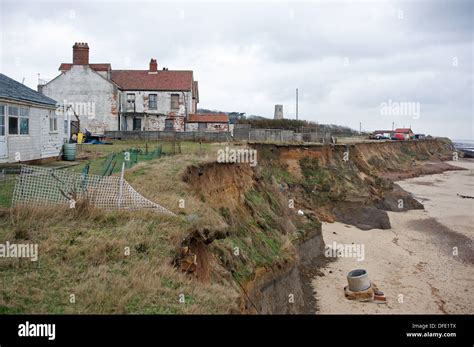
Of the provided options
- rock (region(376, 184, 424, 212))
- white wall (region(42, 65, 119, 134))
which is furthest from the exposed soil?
white wall (region(42, 65, 119, 134))

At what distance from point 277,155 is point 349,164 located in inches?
425

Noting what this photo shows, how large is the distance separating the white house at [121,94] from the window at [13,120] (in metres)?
27.3

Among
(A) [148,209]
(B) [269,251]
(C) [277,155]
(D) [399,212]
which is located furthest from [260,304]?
(D) [399,212]

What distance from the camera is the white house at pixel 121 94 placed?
45625 mm

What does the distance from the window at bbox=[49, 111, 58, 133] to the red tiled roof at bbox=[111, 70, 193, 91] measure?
25.3 m

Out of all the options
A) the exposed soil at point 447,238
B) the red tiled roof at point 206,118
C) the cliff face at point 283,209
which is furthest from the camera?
the red tiled roof at point 206,118

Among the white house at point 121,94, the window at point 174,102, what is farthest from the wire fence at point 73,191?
the window at point 174,102

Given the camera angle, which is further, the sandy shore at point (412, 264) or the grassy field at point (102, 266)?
the sandy shore at point (412, 264)

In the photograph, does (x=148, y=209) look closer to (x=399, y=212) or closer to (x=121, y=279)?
(x=121, y=279)

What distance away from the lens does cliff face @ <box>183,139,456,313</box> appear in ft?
45.7

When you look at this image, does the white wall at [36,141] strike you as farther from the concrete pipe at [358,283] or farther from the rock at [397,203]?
the rock at [397,203]

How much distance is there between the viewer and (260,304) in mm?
13523

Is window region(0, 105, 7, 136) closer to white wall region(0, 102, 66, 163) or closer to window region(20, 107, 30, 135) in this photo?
white wall region(0, 102, 66, 163)

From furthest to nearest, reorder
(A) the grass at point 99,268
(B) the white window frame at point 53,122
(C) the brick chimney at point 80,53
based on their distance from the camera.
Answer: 1. (C) the brick chimney at point 80,53
2. (B) the white window frame at point 53,122
3. (A) the grass at point 99,268
